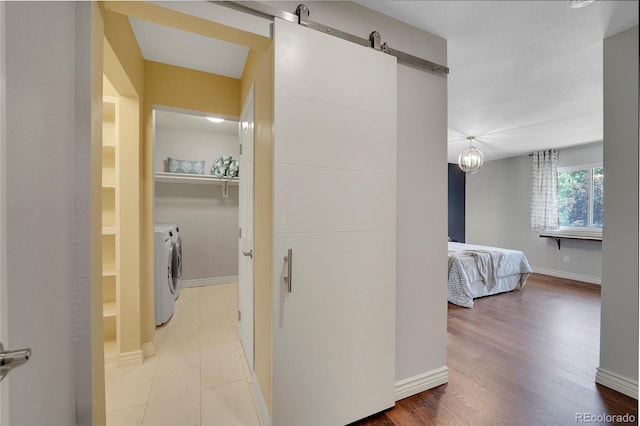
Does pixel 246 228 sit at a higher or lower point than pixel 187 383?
higher

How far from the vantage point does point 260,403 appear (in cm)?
156

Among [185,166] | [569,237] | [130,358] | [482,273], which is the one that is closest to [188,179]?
[185,166]

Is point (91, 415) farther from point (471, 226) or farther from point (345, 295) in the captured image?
point (471, 226)

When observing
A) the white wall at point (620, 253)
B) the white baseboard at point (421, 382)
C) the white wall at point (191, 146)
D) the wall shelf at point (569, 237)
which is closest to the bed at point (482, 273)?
the wall shelf at point (569, 237)

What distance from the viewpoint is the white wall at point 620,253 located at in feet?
5.33

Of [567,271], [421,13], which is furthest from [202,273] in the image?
[567,271]

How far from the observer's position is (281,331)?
4.23ft

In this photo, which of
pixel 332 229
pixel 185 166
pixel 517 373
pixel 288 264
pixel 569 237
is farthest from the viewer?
pixel 569 237

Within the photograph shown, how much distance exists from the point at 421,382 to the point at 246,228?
1706mm

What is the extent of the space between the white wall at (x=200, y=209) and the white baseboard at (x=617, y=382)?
14.5 ft

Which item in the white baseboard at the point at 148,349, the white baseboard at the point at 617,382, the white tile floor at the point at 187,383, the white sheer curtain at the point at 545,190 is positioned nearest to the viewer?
the white tile floor at the point at 187,383

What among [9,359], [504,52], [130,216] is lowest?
[9,359]

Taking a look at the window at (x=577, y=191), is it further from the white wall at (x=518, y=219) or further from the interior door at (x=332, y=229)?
the interior door at (x=332, y=229)

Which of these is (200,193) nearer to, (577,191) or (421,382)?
(421,382)
